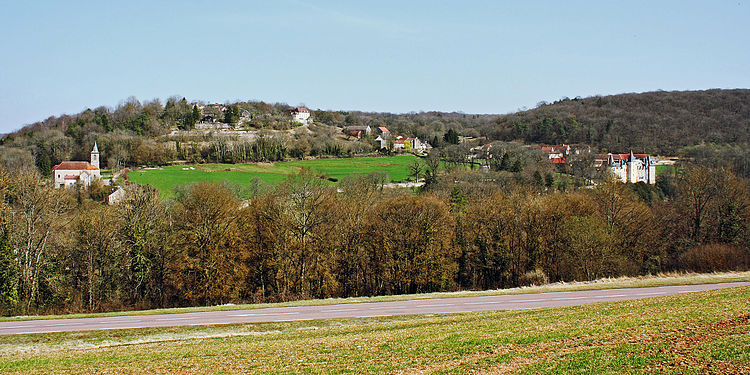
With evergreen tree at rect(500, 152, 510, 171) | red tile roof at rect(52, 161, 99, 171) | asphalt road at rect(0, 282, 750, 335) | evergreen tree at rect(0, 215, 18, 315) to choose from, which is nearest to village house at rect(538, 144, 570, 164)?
evergreen tree at rect(500, 152, 510, 171)

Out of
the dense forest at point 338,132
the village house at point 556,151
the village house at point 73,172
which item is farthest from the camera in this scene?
the village house at point 556,151

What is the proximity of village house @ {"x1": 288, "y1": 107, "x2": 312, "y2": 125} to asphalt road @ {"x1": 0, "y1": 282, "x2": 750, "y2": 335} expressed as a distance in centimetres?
15832

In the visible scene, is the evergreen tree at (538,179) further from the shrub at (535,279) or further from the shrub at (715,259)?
the shrub at (535,279)

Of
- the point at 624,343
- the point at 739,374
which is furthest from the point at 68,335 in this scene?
the point at 739,374

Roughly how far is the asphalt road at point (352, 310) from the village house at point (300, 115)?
15832 centimetres

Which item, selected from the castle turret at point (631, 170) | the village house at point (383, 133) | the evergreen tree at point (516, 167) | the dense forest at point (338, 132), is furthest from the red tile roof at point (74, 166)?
the castle turret at point (631, 170)

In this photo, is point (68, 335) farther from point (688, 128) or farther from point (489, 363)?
point (688, 128)

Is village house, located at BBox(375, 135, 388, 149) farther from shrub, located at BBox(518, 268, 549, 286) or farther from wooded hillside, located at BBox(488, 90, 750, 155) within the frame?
shrub, located at BBox(518, 268, 549, 286)

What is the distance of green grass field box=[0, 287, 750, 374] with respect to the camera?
12020mm

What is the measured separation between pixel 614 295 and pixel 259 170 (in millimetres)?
88218

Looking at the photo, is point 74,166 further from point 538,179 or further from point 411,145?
point 411,145

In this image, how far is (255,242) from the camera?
4231 cm

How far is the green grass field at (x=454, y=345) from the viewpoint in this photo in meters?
12.0

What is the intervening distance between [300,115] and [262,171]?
88.6 m
